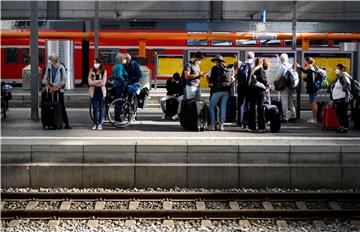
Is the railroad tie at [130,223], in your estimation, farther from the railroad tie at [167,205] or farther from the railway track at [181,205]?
the railroad tie at [167,205]

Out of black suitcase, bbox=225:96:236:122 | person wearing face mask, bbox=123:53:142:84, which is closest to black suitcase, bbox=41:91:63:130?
person wearing face mask, bbox=123:53:142:84

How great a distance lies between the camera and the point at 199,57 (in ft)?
44.6

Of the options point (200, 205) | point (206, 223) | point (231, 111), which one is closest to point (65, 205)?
point (200, 205)

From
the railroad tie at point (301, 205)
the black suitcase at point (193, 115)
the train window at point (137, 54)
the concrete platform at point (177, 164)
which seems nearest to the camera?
the railroad tie at point (301, 205)

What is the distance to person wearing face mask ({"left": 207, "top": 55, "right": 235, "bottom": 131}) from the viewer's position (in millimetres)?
13125

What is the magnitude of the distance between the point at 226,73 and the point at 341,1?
2403cm

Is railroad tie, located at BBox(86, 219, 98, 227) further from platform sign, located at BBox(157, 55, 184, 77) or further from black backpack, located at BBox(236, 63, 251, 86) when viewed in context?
platform sign, located at BBox(157, 55, 184, 77)

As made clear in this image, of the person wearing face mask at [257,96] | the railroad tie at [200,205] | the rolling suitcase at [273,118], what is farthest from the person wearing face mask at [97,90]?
the railroad tie at [200,205]

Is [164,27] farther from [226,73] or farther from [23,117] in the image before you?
[226,73]

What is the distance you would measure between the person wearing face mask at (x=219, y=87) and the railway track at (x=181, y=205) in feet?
12.0

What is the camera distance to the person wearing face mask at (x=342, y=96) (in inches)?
513

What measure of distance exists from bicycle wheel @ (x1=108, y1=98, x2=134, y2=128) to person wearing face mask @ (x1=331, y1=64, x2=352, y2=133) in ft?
13.6

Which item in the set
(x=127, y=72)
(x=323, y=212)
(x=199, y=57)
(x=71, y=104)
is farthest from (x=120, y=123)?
(x=71, y=104)

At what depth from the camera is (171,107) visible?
15.7 metres
